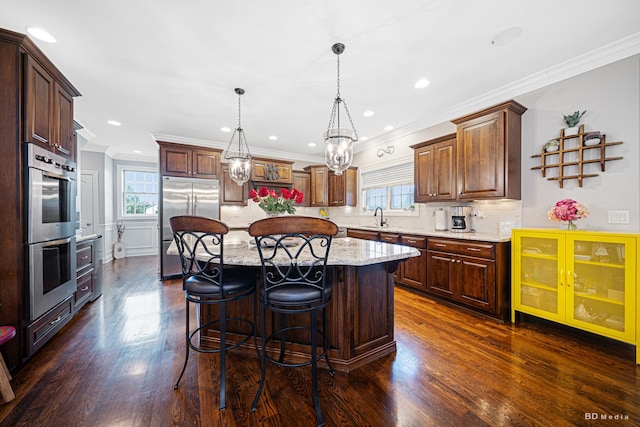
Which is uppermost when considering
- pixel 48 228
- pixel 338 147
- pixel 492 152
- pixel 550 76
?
pixel 550 76

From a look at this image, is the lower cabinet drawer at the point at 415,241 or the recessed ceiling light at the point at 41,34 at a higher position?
the recessed ceiling light at the point at 41,34

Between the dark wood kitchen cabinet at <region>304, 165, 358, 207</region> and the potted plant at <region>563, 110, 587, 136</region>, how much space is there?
371 centimetres

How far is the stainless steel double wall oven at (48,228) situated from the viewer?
195 cm

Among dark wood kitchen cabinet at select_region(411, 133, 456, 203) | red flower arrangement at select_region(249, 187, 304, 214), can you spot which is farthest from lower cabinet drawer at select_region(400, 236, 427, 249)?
red flower arrangement at select_region(249, 187, 304, 214)

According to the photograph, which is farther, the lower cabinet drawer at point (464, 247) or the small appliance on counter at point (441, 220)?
the small appliance on counter at point (441, 220)

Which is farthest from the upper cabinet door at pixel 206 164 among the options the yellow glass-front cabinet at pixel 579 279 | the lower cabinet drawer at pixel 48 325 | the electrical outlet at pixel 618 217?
the electrical outlet at pixel 618 217

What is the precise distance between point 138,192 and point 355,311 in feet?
25.0

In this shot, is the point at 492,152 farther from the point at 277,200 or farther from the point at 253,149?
the point at 253,149

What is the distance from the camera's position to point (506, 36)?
227cm

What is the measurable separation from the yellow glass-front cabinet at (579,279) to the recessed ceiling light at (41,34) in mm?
4862

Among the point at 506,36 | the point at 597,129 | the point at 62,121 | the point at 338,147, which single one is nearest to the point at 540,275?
the point at 597,129

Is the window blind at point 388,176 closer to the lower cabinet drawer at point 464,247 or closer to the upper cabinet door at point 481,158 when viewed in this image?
the upper cabinet door at point 481,158

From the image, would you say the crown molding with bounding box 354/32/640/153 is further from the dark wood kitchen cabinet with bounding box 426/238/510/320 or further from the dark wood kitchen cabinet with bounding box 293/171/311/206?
the dark wood kitchen cabinet with bounding box 293/171/311/206

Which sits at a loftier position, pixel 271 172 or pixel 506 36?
pixel 506 36
